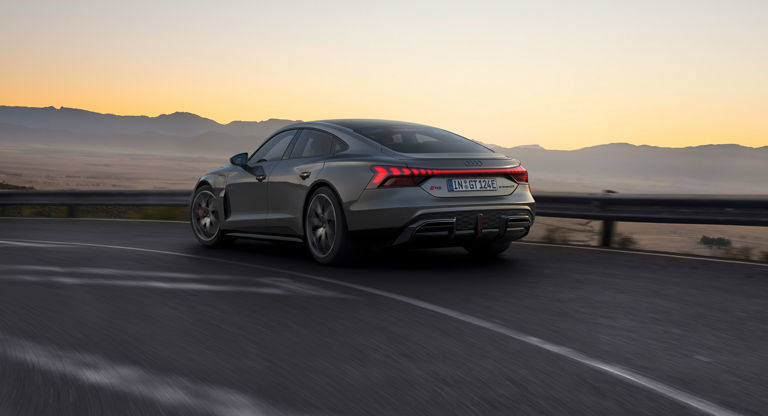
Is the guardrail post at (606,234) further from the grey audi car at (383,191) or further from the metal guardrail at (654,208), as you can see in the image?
the grey audi car at (383,191)

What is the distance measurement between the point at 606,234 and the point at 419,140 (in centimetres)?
386

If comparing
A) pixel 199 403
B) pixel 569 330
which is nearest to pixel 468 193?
pixel 569 330

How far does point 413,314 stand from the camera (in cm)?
608

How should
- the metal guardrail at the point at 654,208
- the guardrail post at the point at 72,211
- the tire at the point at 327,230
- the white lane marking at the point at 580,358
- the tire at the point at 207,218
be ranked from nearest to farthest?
1. the white lane marking at the point at 580,358
2. the tire at the point at 327,230
3. the metal guardrail at the point at 654,208
4. the tire at the point at 207,218
5. the guardrail post at the point at 72,211

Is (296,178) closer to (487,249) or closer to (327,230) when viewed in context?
(327,230)

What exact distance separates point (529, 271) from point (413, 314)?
102 inches

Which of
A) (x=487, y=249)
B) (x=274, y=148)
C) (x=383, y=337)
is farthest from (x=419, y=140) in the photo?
(x=383, y=337)

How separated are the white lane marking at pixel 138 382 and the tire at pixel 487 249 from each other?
17.4ft

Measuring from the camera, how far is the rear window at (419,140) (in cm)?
845

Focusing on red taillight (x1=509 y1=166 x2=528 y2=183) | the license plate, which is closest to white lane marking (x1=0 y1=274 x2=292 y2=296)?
the license plate

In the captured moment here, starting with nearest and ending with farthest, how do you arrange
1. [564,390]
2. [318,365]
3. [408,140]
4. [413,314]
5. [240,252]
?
[564,390], [318,365], [413,314], [408,140], [240,252]

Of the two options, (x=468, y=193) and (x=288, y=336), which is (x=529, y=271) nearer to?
(x=468, y=193)

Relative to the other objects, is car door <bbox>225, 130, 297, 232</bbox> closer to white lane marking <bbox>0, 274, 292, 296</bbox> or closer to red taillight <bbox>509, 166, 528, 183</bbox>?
white lane marking <bbox>0, 274, 292, 296</bbox>

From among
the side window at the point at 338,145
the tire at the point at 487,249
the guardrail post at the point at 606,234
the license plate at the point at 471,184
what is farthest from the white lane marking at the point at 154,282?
the guardrail post at the point at 606,234
